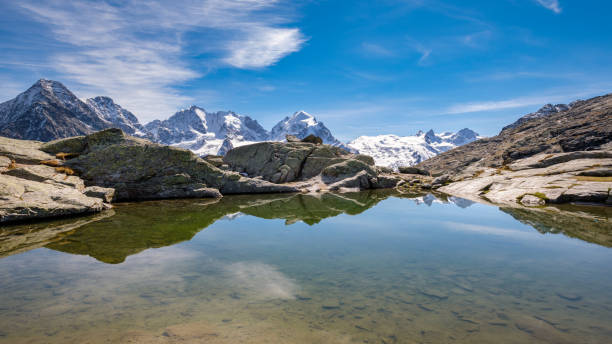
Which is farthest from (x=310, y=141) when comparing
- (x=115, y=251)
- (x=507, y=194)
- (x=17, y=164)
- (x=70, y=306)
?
(x=70, y=306)

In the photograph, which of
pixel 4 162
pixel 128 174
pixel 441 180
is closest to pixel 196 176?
pixel 128 174

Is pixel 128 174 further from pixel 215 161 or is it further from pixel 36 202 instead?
pixel 215 161

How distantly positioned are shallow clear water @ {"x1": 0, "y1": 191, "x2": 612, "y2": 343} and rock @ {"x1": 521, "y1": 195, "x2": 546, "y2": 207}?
14605 millimetres

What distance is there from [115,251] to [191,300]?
25.9 ft

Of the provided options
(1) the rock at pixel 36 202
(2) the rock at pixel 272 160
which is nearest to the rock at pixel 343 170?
(2) the rock at pixel 272 160

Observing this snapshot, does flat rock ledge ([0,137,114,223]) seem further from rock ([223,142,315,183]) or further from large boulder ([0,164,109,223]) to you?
rock ([223,142,315,183])

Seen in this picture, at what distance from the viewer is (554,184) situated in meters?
37.5

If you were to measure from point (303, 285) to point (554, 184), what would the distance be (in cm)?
4219

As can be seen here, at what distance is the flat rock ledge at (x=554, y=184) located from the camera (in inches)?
1281

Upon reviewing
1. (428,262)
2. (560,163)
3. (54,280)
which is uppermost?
(560,163)

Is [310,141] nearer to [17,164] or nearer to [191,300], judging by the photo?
[17,164]

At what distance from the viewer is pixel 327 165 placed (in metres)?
63.2

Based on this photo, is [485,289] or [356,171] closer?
[485,289]

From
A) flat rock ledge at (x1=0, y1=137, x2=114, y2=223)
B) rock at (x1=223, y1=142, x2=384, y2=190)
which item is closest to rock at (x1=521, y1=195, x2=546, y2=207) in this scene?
rock at (x1=223, y1=142, x2=384, y2=190)
